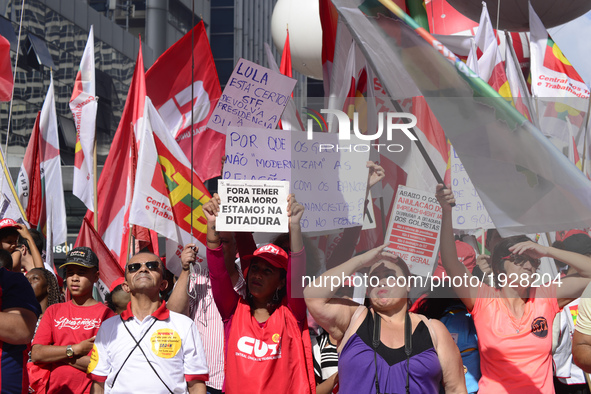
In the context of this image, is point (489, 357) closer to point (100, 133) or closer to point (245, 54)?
point (100, 133)

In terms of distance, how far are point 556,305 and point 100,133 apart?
24.8 meters

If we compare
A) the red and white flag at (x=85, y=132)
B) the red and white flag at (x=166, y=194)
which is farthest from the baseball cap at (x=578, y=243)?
the red and white flag at (x=85, y=132)

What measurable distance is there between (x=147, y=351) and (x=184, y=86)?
16.1 feet

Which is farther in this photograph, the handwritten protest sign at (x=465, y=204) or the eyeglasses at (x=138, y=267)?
the eyeglasses at (x=138, y=267)

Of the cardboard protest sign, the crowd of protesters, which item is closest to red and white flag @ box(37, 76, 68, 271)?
the crowd of protesters

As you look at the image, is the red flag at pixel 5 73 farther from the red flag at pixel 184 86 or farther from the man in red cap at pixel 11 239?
the red flag at pixel 184 86

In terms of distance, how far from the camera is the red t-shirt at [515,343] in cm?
410

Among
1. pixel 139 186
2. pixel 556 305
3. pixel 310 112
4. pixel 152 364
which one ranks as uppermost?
pixel 310 112

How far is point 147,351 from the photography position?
4.06 metres

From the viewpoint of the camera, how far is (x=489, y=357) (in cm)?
420

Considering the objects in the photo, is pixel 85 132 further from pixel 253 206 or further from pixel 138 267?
pixel 253 206

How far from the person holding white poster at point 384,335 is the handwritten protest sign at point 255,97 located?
6.42 feet

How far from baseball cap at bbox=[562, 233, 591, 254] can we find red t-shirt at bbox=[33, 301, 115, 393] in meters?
2.85

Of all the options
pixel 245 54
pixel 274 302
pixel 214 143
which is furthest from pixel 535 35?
pixel 245 54
